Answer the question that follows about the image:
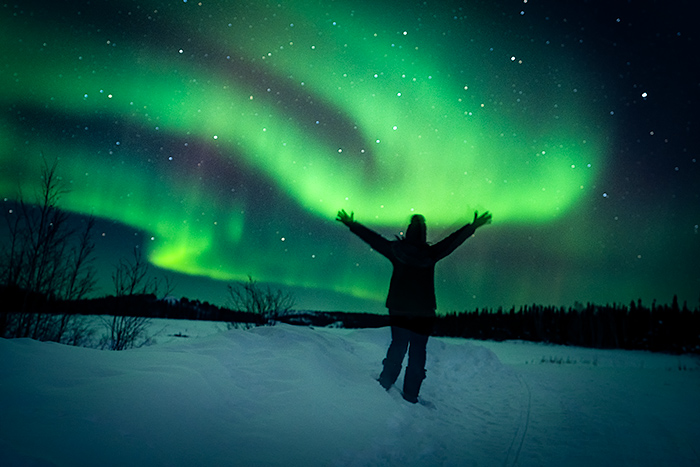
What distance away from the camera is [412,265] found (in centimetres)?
532

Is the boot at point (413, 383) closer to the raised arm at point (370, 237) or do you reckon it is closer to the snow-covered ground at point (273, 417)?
the snow-covered ground at point (273, 417)

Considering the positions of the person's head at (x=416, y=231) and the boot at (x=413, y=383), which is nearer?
the boot at (x=413, y=383)

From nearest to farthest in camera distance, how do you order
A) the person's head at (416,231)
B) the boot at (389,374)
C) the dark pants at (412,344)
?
1. the dark pants at (412,344)
2. the boot at (389,374)
3. the person's head at (416,231)

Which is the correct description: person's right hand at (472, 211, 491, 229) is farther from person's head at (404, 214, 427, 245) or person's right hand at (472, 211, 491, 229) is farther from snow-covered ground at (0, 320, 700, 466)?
snow-covered ground at (0, 320, 700, 466)

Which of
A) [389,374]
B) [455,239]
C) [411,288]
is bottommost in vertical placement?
[389,374]

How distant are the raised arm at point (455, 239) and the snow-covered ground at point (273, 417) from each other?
2.19m

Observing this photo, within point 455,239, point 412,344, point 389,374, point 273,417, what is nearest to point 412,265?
point 455,239

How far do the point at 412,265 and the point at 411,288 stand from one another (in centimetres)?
34

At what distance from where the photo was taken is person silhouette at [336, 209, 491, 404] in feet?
17.0

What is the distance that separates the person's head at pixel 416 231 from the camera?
545 cm

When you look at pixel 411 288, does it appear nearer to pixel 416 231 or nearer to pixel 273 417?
pixel 416 231

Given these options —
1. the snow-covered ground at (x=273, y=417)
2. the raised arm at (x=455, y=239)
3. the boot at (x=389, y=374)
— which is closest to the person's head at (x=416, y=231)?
the raised arm at (x=455, y=239)

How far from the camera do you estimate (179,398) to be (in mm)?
3219

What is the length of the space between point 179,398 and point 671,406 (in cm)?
851
